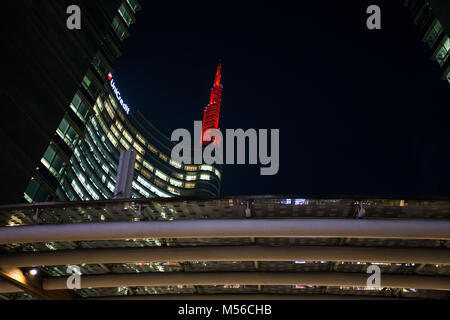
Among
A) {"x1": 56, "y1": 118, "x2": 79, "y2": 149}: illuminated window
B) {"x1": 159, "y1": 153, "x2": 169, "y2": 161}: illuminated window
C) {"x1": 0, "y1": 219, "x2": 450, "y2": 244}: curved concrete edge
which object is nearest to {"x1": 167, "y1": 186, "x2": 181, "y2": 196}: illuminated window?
{"x1": 159, "y1": 153, "x2": 169, "y2": 161}: illuminated window

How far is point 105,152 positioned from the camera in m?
108

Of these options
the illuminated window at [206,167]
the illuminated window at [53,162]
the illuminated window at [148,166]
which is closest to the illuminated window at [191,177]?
the illuminated window at [206,167]

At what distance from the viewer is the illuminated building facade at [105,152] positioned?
4022 centimetres

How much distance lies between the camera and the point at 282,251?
1329 centimetres

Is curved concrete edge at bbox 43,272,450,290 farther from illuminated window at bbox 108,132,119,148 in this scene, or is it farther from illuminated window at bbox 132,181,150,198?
illuminated window at bbox 132,181,150,198

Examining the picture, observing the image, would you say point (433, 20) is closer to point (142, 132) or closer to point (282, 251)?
point (282, 251)

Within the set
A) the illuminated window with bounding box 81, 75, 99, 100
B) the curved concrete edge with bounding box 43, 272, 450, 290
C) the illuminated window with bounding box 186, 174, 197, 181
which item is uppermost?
the illuminated window with bounding box 186, 174, 197, 181

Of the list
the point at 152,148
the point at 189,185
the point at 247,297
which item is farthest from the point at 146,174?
the point at 247,297

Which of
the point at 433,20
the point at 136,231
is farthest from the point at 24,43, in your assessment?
the point at 433,20

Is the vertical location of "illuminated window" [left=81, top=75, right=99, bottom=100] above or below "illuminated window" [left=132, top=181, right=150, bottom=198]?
below

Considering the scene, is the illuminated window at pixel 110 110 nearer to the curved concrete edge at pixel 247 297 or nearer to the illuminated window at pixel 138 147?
the illuminated window at pixel 138 147

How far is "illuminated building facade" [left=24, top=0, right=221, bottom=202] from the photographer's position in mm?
40219

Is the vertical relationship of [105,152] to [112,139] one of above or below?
below

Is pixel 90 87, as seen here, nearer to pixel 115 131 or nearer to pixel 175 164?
pixel 115 131
